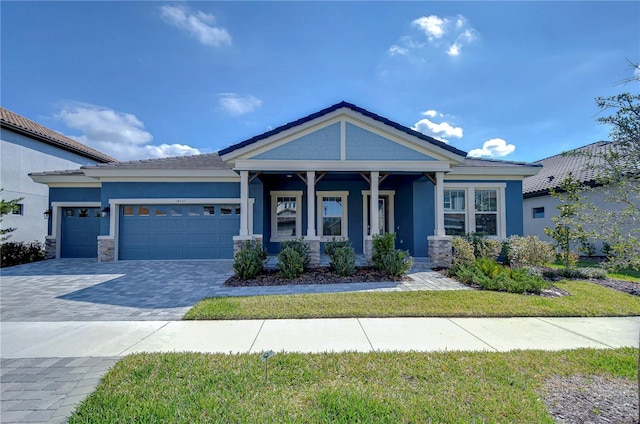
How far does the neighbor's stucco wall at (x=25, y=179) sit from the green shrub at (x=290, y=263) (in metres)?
14.3

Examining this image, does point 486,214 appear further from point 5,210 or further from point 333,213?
point 5,210

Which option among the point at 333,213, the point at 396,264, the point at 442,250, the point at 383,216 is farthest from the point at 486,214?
the point at 333,213

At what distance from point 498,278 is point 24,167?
846 inches

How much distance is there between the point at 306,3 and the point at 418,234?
9128 millimetres

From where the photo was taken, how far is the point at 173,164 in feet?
40.0

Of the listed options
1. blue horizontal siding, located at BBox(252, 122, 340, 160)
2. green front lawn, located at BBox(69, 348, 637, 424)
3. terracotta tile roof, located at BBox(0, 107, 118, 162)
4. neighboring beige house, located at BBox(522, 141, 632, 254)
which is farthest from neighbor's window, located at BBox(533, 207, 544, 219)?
terracotta tile roof, located at BBox(0, 107, 118, 162)

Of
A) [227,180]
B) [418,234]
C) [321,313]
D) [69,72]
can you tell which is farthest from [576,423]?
[69,72]

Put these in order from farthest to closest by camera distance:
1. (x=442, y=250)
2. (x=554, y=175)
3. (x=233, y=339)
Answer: (x=554, y=175) < (x=442, y=250) < (x=233, y=339)

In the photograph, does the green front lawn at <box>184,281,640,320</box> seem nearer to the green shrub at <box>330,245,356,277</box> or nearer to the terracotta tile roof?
the green shrub at <box>330,245,356,277</box>

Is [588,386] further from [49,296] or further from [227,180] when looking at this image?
[227,180]

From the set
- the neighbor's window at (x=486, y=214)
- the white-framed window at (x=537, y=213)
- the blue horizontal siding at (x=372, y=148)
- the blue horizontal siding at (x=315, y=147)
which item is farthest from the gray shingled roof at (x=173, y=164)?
the white-framed window at (x=537, y=213)

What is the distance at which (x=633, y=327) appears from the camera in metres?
4.80

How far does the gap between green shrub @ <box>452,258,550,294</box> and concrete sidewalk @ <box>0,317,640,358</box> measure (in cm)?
165

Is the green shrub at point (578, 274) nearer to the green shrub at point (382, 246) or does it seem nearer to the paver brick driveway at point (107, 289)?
the green shrub at point (382, 246)
